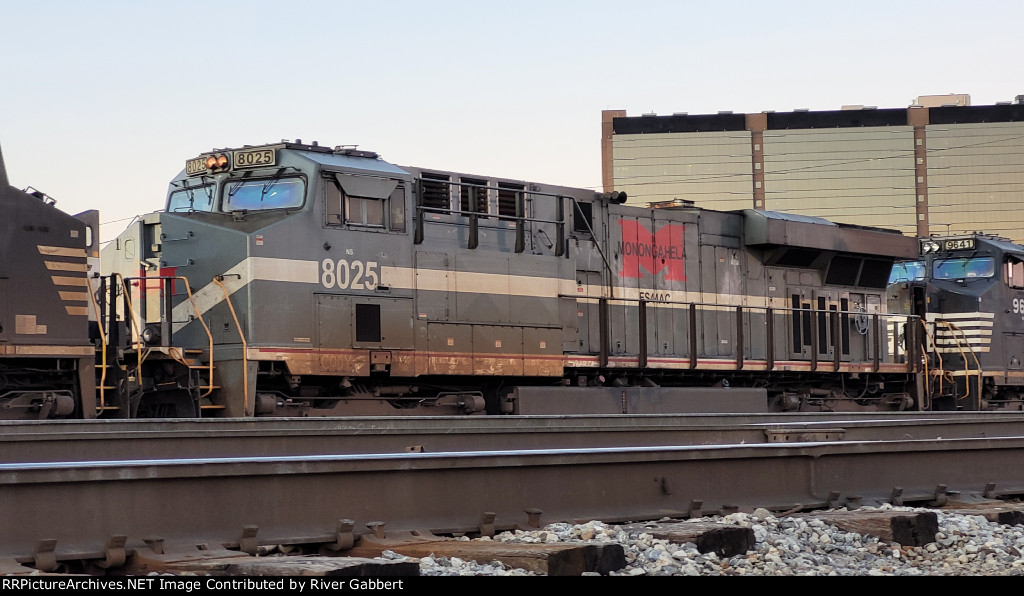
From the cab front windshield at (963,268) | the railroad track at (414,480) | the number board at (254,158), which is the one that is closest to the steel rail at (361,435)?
the railroad track at (414,480)

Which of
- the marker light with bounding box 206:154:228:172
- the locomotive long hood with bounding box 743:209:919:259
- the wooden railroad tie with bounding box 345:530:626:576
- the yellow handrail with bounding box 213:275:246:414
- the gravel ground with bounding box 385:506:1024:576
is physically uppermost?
the marker light with bounding box 206:154:228:172

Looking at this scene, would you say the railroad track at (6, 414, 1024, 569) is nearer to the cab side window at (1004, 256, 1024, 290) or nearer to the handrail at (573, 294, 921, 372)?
the handrail at (573, 294, 921, 372)

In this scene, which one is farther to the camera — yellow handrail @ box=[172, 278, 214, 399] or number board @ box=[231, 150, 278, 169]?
number board @ box=[231, 150, 278, 169]

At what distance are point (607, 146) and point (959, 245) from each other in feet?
92.6

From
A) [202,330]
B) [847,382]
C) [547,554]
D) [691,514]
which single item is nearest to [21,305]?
[202,330]

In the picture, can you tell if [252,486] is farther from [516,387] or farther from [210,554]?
[516,387]

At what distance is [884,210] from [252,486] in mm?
47643

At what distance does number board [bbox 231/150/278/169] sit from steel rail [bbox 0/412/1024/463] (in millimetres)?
4326

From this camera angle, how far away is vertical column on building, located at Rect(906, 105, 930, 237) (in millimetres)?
48875

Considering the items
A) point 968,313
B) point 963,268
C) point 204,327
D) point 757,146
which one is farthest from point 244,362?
point 757,146

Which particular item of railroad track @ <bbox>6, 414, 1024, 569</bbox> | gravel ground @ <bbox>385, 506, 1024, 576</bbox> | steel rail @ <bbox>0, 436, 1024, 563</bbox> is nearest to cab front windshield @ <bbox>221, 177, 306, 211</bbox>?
railroad track @ <bbox>6, 414, 1024, 569</bbox>

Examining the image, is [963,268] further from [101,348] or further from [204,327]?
[101,348]

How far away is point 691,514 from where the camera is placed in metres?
7.55

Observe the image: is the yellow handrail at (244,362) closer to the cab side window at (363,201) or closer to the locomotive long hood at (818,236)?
the cab side window at (363,201)
